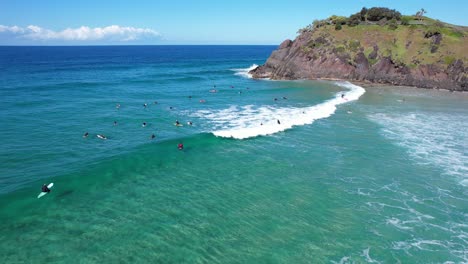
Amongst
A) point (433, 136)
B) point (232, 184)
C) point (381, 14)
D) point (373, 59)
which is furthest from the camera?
point (381, 14)

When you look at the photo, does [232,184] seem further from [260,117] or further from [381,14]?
[381,14]

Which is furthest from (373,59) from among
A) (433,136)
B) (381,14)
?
(433,136)

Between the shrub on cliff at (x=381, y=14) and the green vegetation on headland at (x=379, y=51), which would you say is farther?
the shrub on cliff at (x=381, y=14)

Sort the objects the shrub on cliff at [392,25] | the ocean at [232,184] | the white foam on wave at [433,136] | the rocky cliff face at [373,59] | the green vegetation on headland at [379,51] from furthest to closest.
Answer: the shrub on cliff at [392,25]
the green vegetation on headland at [379,51]
the rocky cliff face at [373,59]
the white foam on wave at [433,136]
the ocean at [232,184]

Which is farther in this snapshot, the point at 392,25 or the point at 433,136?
the point at 392,25

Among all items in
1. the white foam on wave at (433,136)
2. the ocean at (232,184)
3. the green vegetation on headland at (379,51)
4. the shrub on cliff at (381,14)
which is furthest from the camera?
the shrub on cliff at (381,14)

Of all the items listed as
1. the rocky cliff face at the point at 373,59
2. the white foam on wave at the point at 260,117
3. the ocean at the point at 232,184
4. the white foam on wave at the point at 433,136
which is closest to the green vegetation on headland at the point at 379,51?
the rocky cliff face at the point at 373,59

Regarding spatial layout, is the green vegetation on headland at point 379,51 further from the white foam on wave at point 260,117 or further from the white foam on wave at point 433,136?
the white foam on wave at point 433,136
